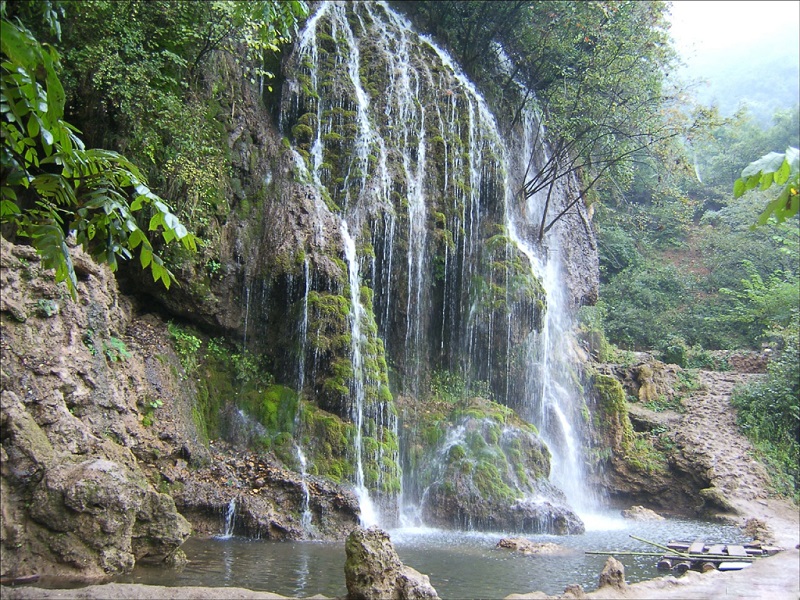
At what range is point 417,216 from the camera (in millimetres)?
13766

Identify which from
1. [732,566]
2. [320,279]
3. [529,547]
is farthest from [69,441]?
[732,566]

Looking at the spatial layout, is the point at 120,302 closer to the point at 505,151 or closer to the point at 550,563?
the point at 550,563

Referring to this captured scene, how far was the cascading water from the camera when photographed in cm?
1298

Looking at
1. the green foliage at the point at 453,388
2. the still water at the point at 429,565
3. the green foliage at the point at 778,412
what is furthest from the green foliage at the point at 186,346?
the green foliage at the point at 778,412

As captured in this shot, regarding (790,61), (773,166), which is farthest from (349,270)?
(790,61)

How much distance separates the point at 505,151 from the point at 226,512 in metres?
12.7

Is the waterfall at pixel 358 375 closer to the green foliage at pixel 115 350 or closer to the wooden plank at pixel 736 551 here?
the green foliage at pixel 115 350

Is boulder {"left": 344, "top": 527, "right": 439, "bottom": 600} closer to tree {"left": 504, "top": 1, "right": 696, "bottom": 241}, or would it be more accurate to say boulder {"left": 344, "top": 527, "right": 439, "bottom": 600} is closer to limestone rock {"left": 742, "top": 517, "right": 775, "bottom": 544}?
limestone rock {"left": 742, "top": 517, "right": 775, "bottom": 544}

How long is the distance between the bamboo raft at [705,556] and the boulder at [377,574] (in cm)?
413

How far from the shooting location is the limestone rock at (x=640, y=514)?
44.6 feet

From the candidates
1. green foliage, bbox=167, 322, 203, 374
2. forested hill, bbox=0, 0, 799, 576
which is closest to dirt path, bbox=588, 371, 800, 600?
forested hill, bbox=0, 0, 799, 576

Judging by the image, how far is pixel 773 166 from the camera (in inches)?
84.1

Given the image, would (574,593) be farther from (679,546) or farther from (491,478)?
(491,478)

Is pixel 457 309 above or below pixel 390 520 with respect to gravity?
above
